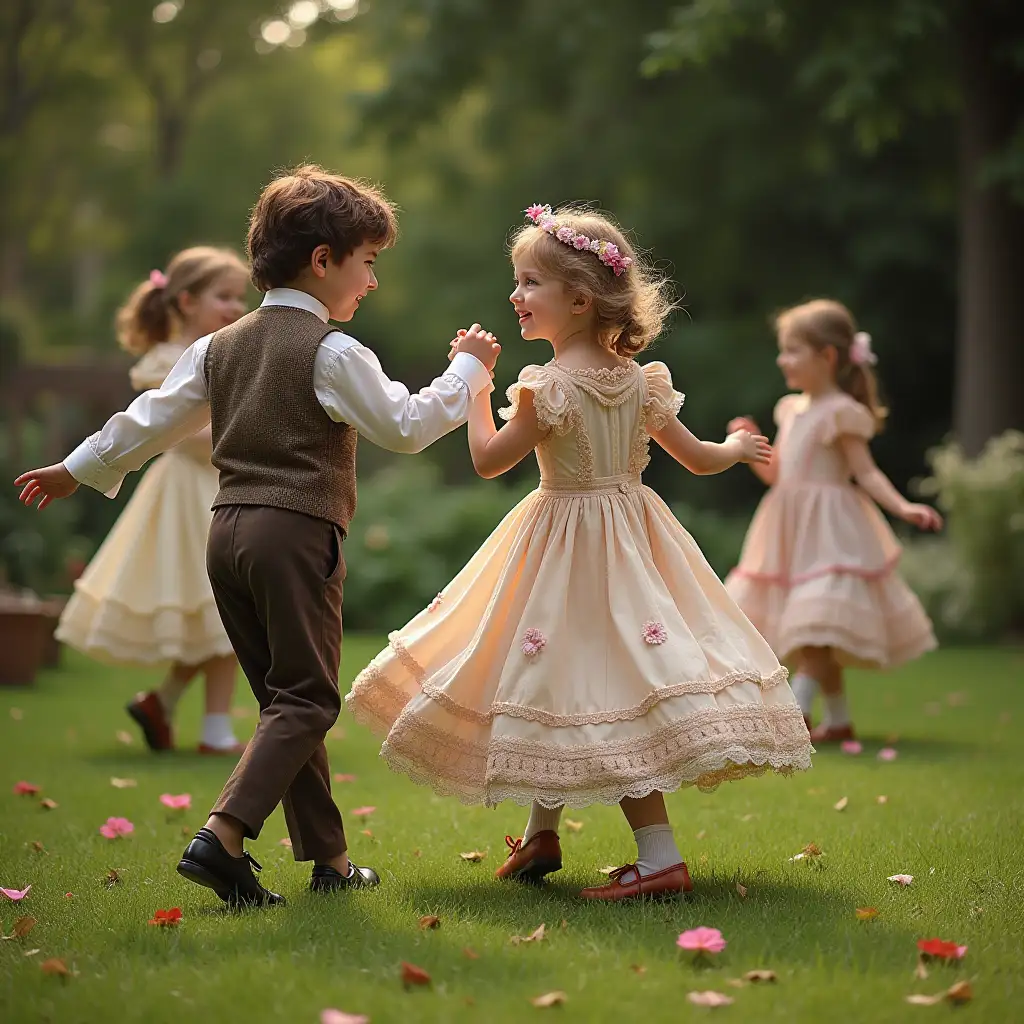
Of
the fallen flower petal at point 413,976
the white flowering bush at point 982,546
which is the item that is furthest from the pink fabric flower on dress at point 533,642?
the white flowering bush at point 982,546

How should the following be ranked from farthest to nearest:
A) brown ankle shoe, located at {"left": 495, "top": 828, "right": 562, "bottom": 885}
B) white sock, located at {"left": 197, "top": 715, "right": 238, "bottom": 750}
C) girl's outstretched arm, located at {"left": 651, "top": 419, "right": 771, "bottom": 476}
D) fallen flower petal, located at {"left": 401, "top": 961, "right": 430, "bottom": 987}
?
1. white sock, located at {"left": 197, "top": 715, "right": 238, "bottom": 750}
2. girl's outstretched arm, located at {"left": 651, "top": 419, "right": 771, "bottom": 476}
3. brown ankle shoe, located at {"left": 495, "top": 828, "right": 562, "bottom": 885}
4. fallen flower petal, located at {"left": 401, "top": 961, "right": 430, "bottom": 987}

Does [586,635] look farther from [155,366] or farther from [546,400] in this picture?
[155,366]

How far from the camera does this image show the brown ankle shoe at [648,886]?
11.8 feet

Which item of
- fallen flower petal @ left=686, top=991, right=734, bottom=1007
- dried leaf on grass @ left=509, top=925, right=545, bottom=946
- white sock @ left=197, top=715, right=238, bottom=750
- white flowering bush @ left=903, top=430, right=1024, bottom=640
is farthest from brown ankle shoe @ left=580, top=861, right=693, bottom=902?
white flowering bush @ left=903, top=430, right=1024, bottom=640

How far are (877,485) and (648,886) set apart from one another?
10.7 ft

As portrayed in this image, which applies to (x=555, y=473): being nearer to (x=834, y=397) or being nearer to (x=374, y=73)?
(x=834, y=397)

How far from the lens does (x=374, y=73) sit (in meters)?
30.7

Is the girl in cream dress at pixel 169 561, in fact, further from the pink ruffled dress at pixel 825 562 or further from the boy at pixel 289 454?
the pink ruffled dress at pixel 825 562

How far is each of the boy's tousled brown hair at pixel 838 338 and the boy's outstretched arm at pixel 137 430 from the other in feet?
11.7

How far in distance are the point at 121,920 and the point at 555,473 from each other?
1.56 metres

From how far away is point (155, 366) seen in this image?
19.9 ft

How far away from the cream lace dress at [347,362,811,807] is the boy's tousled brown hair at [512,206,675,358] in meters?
0.11

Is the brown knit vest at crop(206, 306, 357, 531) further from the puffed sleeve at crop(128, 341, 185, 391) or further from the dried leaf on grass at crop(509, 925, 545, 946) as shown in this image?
the puffed sleeve at crop(128, 341, 185, 391)

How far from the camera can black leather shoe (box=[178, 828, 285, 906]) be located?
3.39 metres
